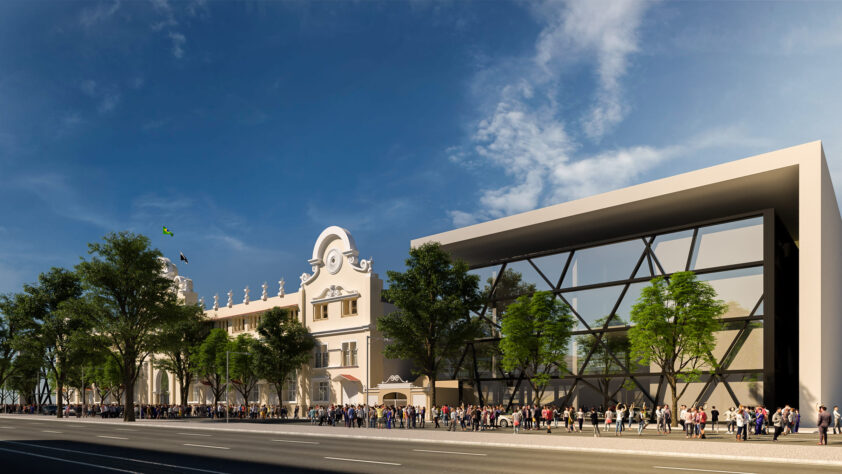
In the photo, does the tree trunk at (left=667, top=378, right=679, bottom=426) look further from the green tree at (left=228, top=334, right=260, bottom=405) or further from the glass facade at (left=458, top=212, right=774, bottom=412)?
the green tree at (left=228, top=334, right=260, bottom=405)

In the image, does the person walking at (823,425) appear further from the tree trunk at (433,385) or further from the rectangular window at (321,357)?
the rectangular window at (321,357)

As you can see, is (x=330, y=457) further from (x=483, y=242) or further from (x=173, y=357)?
(x=173, y=357)

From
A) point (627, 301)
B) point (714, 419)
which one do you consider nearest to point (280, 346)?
point (627, 301)

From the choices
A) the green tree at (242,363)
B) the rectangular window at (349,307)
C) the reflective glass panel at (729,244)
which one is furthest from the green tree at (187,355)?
the reflective glass panel at (729,244)

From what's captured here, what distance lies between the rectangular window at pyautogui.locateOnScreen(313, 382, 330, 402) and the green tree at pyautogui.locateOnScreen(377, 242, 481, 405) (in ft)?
58.1

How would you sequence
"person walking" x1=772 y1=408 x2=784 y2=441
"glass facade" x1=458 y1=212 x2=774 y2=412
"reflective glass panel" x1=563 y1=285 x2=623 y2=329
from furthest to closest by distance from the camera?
"reflective glass panel" x1=563 y1=285 x2=623 y2=329
"glass facade" x1=458 y1=212 x2=774 y2=412
"person walking" x1=772 y1=408 x2=784 y2=441

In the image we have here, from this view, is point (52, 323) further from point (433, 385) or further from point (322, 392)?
point (433, 385)

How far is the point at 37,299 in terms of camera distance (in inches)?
2940

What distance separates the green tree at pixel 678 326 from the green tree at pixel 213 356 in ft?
146

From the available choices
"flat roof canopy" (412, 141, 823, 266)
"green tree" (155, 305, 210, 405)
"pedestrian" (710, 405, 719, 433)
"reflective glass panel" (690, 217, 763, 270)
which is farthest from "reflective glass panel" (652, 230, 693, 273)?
"green tree" (155, 305, 210, 405)

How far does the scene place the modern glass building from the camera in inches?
1475

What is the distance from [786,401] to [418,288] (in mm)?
23832

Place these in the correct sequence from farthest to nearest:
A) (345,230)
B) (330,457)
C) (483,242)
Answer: (345,230) → (483,242) → (330,457)

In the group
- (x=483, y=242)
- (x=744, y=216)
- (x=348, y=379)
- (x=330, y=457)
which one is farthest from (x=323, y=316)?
(x=330, y=457)
